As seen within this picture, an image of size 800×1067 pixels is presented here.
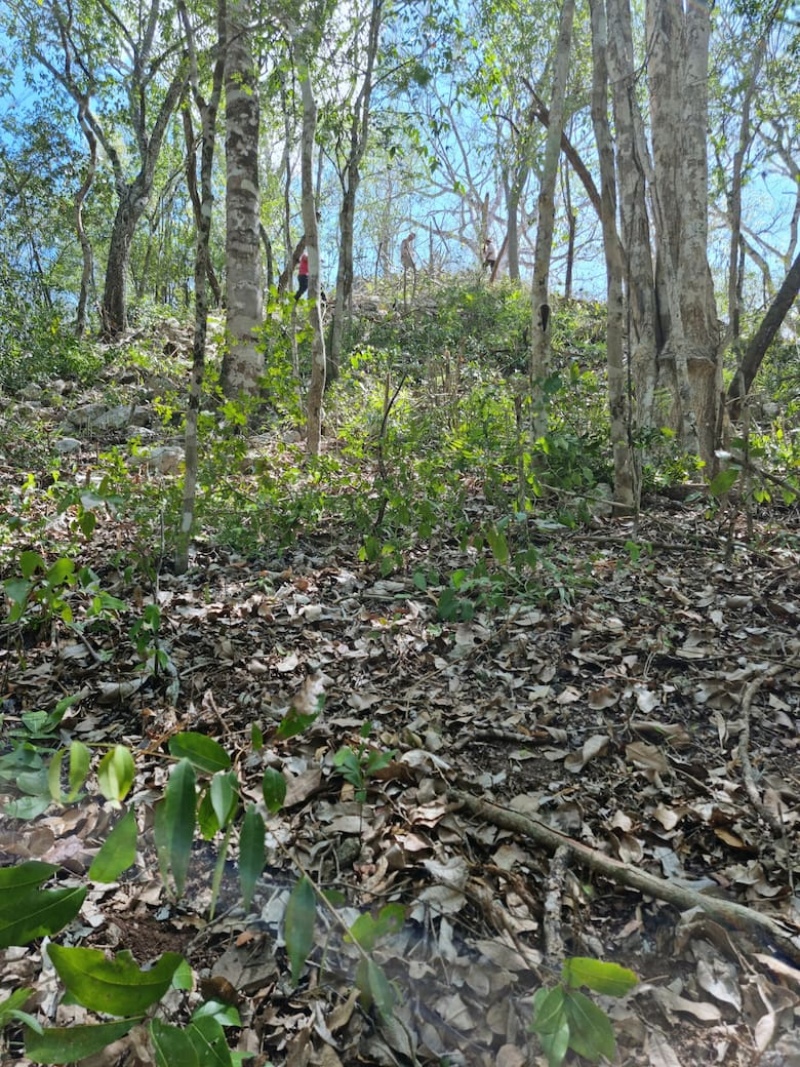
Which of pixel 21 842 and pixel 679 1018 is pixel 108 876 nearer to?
pixel 679 1018

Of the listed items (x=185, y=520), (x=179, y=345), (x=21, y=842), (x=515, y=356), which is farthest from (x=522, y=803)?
(x=179, y=345)

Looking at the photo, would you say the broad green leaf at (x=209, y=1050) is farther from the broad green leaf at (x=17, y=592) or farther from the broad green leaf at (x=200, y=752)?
the broad green leaf at (x=17, y=592)

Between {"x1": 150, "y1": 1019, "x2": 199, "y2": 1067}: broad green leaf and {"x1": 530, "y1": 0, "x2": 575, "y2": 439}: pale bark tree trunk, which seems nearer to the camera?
{"x1": 150, "y1": 1019, "x2": 199, "y2": 1067}: broad green leaf

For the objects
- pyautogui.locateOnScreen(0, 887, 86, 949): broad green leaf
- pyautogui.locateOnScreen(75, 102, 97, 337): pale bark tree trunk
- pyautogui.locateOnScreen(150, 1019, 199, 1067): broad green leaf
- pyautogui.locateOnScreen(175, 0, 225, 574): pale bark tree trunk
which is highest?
pyautogui.locateOnScreen(75, 102, 97, 337): pale bark tree trunk

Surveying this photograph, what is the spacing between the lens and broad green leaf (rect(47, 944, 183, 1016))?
82cm

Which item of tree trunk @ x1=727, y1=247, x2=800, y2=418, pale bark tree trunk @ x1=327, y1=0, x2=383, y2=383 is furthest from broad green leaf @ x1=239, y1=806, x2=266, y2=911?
pale bark tree trunk @ x1=327, y1=0, x2=383, y2=383

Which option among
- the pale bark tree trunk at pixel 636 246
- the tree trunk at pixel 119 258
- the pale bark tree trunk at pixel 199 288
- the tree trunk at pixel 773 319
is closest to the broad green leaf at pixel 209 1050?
the pale bark tree trunk at pixel 199 288

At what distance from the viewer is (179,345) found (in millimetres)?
10203

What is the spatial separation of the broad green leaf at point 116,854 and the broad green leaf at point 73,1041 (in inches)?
7.4

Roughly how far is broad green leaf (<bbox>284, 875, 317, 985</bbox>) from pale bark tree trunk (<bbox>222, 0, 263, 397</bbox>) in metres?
5.75

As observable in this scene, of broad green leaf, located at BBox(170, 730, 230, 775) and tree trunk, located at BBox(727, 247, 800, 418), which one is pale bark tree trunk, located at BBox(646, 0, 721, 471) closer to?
tree trunk, located at BBox(727, 247, 800, 418)

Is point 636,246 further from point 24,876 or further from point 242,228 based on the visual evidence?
point 24,876

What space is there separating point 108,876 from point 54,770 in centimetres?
15

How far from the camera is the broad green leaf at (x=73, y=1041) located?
0.84 m
